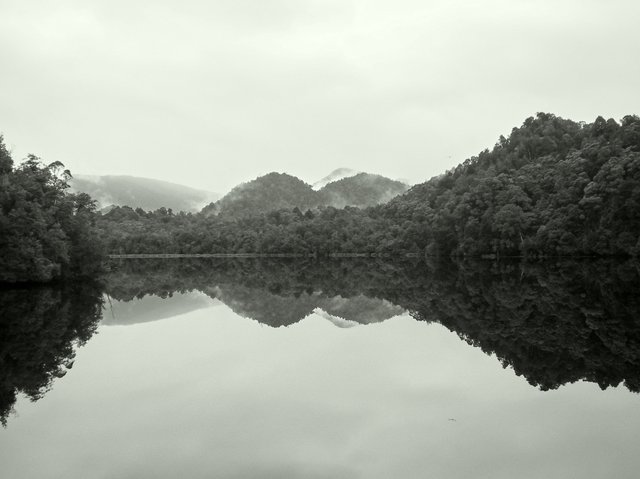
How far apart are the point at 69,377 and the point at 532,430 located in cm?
1347

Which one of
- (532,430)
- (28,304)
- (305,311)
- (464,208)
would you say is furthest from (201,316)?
(464,208)

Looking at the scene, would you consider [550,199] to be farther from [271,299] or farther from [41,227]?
[41,227]

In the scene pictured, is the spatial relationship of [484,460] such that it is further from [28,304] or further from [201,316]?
[28,304]

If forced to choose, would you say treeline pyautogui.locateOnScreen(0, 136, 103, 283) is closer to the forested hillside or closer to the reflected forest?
the reflected forest

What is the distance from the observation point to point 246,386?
57.3 ft

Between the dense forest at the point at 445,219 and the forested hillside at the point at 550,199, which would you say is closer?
the dense forest at the point at 445,219

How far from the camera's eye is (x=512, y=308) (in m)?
31.9

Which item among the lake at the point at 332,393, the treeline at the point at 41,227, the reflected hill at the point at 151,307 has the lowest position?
the reflected hill at the point at 151,307

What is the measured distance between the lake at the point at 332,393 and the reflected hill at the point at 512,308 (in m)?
0.15

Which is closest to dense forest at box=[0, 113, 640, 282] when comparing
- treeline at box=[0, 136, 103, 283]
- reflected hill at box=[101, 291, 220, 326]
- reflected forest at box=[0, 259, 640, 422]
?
treeline at box=[0, 136, 103, 283]

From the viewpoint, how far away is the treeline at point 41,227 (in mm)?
52312

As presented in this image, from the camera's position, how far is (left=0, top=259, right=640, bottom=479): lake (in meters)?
11.0

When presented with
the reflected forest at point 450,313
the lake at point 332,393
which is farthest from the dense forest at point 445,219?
the lake at point 332,393

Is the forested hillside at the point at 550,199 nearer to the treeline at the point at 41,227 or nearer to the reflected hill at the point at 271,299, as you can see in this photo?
the reflected hill at the point at 271,299
